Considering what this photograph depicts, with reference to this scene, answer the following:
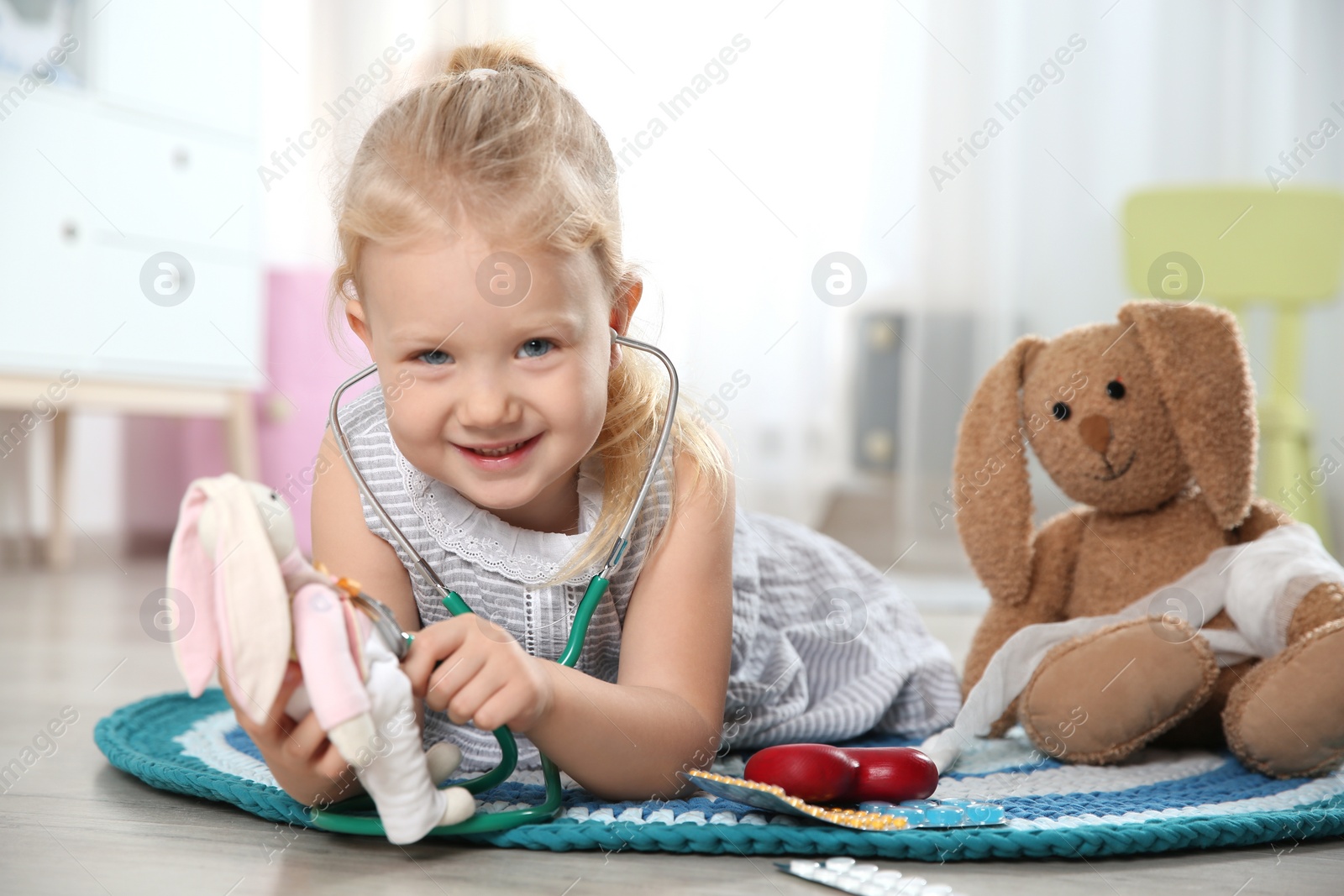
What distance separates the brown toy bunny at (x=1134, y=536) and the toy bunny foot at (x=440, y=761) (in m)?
0.50

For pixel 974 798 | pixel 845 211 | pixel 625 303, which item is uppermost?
pixel 845 211

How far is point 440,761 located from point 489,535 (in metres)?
0.22

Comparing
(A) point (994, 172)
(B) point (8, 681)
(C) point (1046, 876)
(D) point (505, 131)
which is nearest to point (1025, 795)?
(C) point (1046, 876)

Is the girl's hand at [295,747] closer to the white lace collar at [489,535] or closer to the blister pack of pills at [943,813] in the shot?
the white lace collar at [489,535]

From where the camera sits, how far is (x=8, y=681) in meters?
1.29

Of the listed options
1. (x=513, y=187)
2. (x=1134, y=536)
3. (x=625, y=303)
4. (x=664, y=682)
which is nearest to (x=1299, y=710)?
(x=1134, y=536)

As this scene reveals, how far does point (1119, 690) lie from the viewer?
0.94m

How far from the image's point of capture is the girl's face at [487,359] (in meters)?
0.74

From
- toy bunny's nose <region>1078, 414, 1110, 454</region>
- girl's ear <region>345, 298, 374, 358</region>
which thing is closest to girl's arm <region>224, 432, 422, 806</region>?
girl's ear <region>345, 298, 374, 358</region>

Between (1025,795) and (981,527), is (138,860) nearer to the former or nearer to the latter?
(1025,795)

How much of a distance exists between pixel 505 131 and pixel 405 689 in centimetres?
37

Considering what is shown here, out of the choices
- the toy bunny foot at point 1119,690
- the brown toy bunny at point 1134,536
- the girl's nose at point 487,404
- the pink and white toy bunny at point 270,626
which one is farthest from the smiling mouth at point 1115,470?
the pink and white toy bunny at point 270,626

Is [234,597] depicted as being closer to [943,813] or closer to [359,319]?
[359,319]

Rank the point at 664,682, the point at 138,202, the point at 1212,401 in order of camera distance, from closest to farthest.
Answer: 1. the point at 664,682
2. the point at 1212,401
3. the point at 138,202
